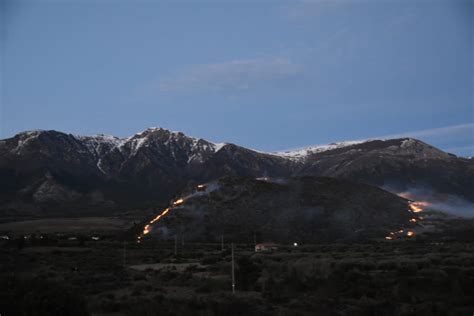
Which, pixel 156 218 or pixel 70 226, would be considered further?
pixel 70 226

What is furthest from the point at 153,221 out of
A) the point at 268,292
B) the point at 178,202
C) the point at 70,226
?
the point at 268,292

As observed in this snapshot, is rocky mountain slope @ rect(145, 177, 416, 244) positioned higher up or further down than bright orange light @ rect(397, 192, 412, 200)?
further down

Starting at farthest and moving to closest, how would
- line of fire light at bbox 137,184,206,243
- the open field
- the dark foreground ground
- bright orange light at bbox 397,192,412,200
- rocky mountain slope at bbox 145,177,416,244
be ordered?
1. bright orange light at bbox 397,192,412,200
2. the open field
3. line of fire light at bbox 137,184,206,243
4. rocky mountain slope at bbox 145,177,416,244
5. the dark foreground ground

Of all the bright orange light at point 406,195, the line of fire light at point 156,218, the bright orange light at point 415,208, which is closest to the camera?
the line of fire light at point 156,218

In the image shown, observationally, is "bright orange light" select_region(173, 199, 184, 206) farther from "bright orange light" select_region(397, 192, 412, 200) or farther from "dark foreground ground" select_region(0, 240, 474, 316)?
"bright orange light" select_region(397, 192, 412, 200)

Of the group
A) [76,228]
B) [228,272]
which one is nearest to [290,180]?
[76,228]

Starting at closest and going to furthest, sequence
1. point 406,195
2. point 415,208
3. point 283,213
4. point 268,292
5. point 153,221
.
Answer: point 268,292, point 283,213, point 153,221, point 415,208, point 406,195

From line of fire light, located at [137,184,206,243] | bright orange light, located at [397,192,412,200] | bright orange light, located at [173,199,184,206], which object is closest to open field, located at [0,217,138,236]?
bright orange light, located at [173,199,184,206]

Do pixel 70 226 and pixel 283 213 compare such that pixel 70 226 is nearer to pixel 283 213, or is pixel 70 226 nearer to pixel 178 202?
pixel 178 202

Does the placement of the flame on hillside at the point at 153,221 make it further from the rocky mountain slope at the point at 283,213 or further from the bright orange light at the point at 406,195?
the bright orange light at the point at 406,195

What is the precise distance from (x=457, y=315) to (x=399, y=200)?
317ft

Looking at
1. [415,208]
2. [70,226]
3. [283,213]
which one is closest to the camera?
[283,213]

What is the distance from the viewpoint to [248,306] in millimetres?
18531

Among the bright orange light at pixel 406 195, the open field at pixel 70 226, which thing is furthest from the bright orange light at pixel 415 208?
the open field at pixel 70 226
